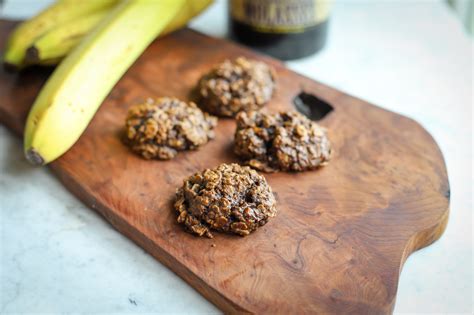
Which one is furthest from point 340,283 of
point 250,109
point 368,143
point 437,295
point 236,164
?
point 250,109

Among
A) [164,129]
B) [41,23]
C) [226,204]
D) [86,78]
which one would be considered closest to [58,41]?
[41,23]

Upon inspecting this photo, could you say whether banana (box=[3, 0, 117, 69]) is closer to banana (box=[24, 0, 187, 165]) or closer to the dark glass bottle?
banana (box=[24, 0, 187, 165])

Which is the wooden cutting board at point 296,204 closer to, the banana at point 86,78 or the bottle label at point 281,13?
the banana at point 86,78

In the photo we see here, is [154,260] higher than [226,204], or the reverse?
[226,204]

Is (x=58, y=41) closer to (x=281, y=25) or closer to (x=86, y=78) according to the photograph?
(x=86, y=78)

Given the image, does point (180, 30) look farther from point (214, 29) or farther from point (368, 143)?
point (368, 143)

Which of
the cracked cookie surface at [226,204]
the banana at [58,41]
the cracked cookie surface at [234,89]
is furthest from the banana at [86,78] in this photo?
the cracked cookie surface at [226,204]

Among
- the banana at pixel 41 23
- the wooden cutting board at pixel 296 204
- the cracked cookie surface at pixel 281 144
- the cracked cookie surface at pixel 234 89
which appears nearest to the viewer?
the wooden cutting board at pixel 296 204
